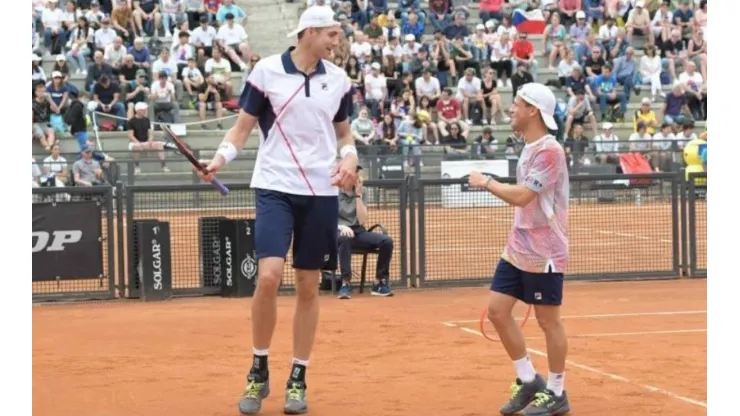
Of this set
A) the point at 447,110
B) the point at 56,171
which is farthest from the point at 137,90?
the point at 56,171

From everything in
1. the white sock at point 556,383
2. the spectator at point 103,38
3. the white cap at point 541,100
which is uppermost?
the spectator at point 103,38

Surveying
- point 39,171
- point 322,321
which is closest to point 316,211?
point 322,321

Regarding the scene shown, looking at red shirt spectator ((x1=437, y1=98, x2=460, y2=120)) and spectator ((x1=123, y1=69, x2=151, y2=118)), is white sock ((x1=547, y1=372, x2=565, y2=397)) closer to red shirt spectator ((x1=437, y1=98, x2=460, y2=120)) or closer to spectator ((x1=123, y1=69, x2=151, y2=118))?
spectator ((x1=123, y1=69, x2=151, y2=118))

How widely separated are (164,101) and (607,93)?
1122 centimetres

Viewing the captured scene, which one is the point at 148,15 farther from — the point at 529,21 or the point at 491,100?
the point at 529,21

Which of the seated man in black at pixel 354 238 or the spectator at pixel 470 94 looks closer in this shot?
the seated man in black at pixel 354 238

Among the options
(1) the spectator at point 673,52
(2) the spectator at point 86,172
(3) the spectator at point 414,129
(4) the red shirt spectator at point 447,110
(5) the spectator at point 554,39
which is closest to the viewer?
(2) the spectator at point 86,172

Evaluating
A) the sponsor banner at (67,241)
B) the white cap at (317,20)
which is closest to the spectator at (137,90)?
the sponsor banner at (67,241)

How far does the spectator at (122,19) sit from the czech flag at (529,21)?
10.4 meters

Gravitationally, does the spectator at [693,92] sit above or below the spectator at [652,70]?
below

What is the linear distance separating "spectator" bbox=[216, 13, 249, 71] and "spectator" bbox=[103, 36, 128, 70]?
2.41m

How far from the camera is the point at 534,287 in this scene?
28.0 ft

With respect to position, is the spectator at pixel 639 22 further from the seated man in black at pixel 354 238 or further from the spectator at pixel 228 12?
the seated man in black at pixel 354 238

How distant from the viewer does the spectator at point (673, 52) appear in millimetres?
37156
